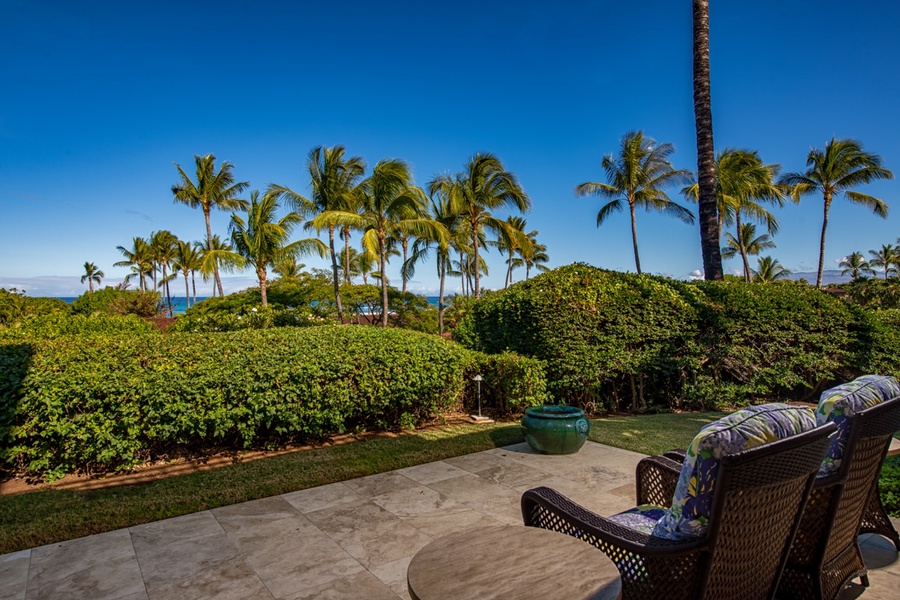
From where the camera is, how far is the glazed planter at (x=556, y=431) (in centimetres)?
551

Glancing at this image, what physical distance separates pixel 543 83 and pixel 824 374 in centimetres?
1152

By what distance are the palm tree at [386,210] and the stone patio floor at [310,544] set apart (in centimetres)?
1489

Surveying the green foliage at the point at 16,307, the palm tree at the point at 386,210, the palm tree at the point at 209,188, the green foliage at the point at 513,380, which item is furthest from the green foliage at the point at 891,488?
the palm tree at the point at 209,188

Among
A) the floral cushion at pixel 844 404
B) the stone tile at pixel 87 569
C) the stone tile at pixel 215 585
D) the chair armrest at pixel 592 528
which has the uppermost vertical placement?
the floral cushion at pixel 844 404

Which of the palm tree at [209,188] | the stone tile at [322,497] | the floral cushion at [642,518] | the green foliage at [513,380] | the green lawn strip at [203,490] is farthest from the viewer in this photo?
the palm tree at [209,188]

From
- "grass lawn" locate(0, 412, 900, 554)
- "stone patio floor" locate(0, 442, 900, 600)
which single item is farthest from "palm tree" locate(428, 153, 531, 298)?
"stone patio floor" locate(0, 442, 900, 600)

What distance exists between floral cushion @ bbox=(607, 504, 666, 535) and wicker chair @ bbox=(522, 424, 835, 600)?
50 centimetres

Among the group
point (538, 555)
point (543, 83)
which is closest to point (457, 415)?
point (538, 555)

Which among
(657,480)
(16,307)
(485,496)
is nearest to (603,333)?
(485,496)

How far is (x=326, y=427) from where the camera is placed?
20.7 ft

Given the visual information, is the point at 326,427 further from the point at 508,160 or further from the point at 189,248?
the point at 189,248

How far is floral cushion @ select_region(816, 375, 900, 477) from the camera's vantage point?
234 cm

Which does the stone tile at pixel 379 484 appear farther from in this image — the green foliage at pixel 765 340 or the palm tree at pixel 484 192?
the palm tree at pixel 484 192

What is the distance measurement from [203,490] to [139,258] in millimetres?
54028
